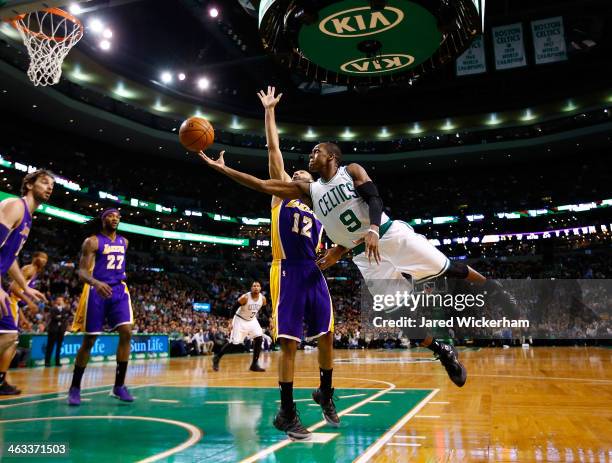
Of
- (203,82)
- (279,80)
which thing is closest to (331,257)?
(203,82)

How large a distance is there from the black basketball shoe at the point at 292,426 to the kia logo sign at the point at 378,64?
4.69 metres

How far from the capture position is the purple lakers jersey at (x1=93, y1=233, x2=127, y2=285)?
6273 millimetres

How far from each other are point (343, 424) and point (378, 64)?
472cm

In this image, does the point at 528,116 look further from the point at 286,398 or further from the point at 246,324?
the point at 286,398

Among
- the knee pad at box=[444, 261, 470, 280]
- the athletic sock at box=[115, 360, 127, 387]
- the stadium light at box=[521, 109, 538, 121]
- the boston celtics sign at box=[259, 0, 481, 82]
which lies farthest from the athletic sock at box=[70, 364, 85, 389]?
the stadium light at box=[521, 109, 538, 121]

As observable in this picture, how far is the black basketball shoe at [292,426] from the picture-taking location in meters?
3.76

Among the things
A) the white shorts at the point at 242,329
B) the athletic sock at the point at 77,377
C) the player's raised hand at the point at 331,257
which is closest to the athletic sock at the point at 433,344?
the player's raised hand at the point at 331,257

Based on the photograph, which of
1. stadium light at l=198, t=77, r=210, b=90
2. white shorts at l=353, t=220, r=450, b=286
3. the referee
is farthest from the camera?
stadium light at l=198, t=77, r=210, b=90

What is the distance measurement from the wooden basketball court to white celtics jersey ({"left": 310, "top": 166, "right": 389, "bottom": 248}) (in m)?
1.64

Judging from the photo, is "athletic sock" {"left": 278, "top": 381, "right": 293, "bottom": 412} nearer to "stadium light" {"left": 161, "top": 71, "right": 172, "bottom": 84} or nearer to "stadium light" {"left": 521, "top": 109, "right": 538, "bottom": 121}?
"stadium light" {"left": 161, "top": 71, "right": 172, "bottom": 84}

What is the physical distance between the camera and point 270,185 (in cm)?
419

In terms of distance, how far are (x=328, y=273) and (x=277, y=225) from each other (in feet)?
118

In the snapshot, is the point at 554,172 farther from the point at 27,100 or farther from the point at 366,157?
the point at 27,100

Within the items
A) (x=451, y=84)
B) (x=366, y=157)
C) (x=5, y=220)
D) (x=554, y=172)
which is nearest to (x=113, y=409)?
(x=5, y=220)
